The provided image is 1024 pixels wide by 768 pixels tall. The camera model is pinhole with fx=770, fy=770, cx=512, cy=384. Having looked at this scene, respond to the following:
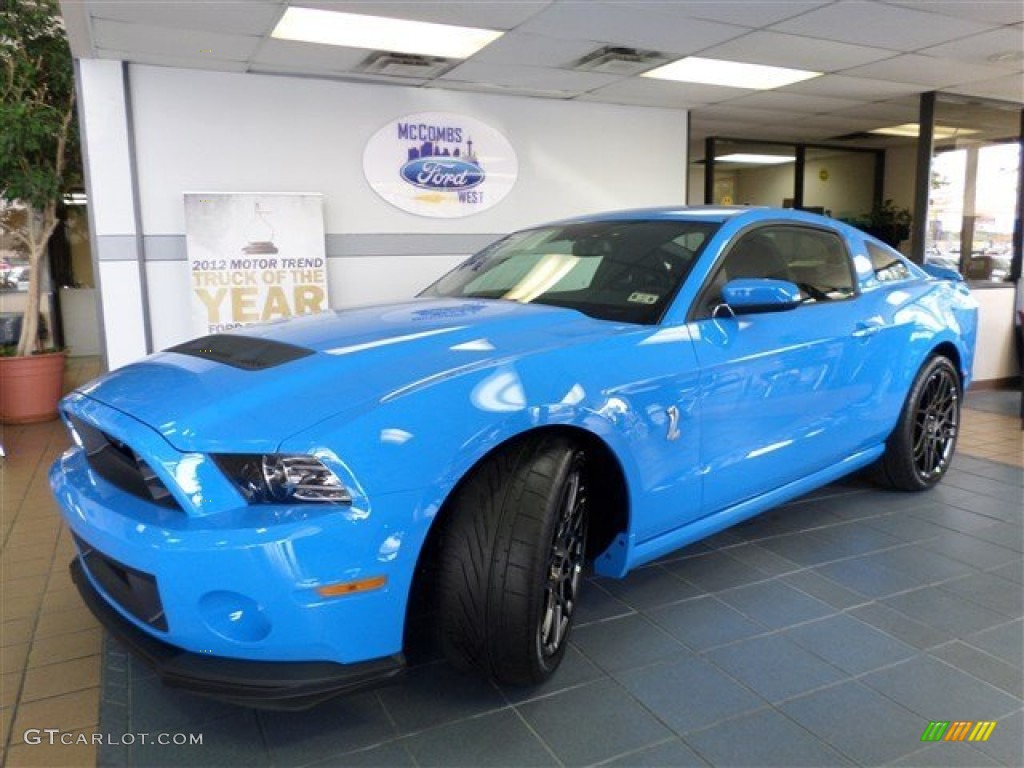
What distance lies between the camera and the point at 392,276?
611 cm

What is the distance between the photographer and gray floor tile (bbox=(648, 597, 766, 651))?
8.29 ft

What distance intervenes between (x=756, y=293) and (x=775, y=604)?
112 centimetres

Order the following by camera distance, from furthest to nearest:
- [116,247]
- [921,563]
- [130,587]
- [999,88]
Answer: [999,88], [116,247], [921,563], [130,587]

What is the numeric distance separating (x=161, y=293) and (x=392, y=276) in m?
1.68

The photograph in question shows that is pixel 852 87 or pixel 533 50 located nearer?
pixel 533 50

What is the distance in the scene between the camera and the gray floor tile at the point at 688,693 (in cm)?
210

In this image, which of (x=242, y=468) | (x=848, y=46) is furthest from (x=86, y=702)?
(x=848, y=46)

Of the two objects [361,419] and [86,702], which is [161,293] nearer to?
[86,702]

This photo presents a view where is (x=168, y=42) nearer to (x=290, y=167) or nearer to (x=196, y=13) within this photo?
(x=196, y=13)

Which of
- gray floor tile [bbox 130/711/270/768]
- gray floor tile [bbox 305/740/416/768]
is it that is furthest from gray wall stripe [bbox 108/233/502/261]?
gray floor tile [bbox 305/740/416/768]

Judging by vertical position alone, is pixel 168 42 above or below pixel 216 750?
above

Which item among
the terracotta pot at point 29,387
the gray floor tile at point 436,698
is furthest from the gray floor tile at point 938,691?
the terracotta pot at point 29,387

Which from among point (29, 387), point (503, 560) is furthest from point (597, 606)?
point (29, 387)

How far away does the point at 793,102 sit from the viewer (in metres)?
7.00
